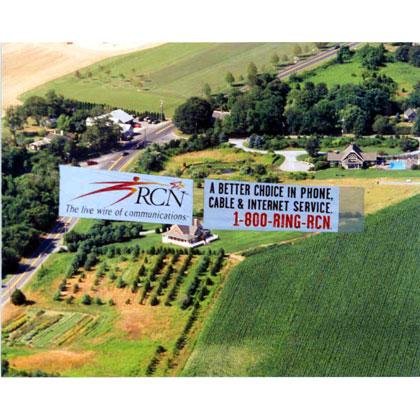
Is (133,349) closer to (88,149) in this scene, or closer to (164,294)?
(164,294)

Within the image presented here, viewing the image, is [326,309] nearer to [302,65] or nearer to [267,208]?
[267,208]

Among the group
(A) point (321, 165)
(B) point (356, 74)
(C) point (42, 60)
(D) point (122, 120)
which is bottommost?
(A) point (321, 165)

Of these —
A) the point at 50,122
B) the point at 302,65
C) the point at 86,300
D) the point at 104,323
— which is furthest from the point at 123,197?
the point at 302,65

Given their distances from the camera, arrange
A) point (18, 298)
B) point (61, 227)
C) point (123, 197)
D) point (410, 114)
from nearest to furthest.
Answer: point (18, 298), point (123, 197), point (61, 227), point (410, 114)

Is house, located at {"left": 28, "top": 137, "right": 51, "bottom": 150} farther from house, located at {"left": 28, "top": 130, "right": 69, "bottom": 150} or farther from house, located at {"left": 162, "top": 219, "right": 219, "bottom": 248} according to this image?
house, located at {"left": 162, "top": 219, "right": 219, "bottom": 248}

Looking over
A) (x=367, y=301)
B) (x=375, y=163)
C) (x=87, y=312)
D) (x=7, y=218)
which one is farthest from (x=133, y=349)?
(x=375, y=163)

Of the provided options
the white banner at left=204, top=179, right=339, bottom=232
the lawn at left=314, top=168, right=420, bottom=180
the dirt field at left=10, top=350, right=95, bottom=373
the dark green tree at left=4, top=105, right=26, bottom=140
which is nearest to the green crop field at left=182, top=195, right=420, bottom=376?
the white banner at left=204, top=179, right=339, bottom=232

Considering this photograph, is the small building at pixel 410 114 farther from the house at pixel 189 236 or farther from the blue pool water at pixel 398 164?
the house at pixel 189 236
